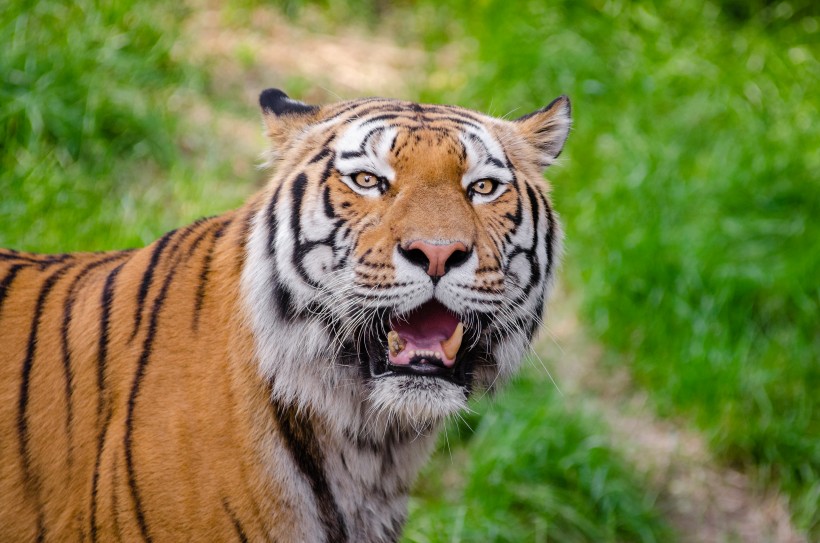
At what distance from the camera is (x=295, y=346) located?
6.82ft

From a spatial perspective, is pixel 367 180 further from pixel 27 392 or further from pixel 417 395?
pixel 27 392

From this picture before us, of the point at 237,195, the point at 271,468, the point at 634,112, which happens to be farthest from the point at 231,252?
the point at 634,112

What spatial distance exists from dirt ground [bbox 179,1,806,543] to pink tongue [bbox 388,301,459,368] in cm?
46

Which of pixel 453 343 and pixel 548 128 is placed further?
pixel 548 128

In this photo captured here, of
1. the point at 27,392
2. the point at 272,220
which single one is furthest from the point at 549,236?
the point at 27,392

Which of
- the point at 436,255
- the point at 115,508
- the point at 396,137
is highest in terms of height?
the point at 396,137

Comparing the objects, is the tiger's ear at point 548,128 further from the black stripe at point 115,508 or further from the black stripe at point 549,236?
the black stripe at point 115,508

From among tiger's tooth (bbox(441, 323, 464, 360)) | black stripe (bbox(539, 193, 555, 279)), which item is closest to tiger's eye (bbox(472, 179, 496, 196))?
black stripe (bbox(539, 193, 555, 279))

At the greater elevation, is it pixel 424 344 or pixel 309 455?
pixel 424 344

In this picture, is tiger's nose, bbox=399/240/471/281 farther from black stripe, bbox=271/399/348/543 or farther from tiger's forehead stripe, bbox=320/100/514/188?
black stripe, bbox=271/399/348/543

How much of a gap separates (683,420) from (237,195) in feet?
7.83

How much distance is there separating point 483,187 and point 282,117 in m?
0.56

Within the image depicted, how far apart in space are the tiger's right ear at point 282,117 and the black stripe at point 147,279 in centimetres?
39

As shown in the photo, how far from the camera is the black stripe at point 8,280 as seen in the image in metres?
2.32
